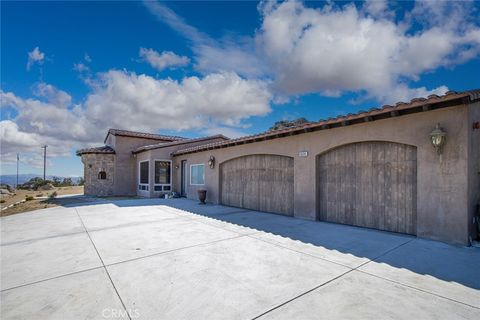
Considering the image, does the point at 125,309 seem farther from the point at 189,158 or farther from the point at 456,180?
the point at 189,158

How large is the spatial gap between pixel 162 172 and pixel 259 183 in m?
9.76

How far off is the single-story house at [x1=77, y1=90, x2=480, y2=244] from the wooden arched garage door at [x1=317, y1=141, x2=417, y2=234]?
3cm

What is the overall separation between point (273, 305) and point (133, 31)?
45.9 feet

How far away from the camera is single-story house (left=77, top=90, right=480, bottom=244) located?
5719 mm

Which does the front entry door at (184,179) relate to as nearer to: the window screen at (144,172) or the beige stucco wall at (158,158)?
the beige stucco wall at (158,158)

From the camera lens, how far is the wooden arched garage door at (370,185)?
262 inches

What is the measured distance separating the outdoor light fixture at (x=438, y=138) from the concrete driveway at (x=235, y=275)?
2.33 m

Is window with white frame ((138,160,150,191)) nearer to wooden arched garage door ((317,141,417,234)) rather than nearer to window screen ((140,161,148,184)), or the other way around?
window screen ((140,161,148,184))

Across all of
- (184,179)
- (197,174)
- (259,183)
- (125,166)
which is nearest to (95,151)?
(125,166)

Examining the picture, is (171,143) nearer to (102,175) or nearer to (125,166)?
(125,166)

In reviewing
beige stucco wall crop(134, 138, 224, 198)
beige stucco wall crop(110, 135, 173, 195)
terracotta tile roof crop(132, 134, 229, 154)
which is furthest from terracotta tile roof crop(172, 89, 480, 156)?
beige stucco wall crop(110, 135, 173, 195)

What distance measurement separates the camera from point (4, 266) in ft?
14.8

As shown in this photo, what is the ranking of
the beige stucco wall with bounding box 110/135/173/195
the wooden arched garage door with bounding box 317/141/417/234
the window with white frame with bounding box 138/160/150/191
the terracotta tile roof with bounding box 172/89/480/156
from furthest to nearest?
1. the beige stucco wall with bounding box 110/135/173/195
2. the window with white frame with bounding box 138/160/150/191
3. the wooden arched garage door with bounding box 317/141/417/234
4. the terracotta tile roof with bounding box 172/89/480/156

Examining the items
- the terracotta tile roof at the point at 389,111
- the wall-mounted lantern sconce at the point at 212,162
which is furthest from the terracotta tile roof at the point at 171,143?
the terracotta tile roof at the point at 389,111
